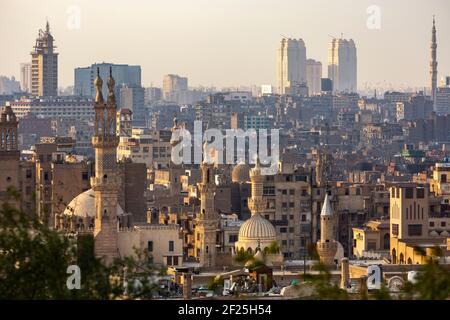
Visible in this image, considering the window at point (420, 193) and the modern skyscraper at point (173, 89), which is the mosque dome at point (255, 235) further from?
the modern skyscraper at point (173, 89)

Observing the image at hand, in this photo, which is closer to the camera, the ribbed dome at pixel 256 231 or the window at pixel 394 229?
the ribbed dome at pixel 256 231

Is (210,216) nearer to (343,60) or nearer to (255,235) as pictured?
(255,235)

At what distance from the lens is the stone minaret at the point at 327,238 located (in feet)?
95.8

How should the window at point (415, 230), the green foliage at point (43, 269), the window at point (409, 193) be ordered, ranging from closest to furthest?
the green foliage at point (43, 269)
the window at point (415, 230)
the window at point (409, 193)

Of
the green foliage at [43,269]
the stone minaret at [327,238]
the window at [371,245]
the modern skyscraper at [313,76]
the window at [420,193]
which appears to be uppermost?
the modern skyscraper at [313,76]

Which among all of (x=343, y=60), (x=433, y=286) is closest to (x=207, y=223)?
(x=433, y=286)

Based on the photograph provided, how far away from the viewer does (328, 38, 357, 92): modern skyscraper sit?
1484 inches

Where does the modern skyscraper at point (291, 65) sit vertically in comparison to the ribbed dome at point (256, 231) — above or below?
above

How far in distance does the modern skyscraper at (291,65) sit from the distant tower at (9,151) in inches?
357

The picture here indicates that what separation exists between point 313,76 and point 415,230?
41668 mm

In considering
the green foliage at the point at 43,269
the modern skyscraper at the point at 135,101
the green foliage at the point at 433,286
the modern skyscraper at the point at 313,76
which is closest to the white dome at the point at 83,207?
the green foliage at the point at 43,269

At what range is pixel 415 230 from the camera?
31906 mm
